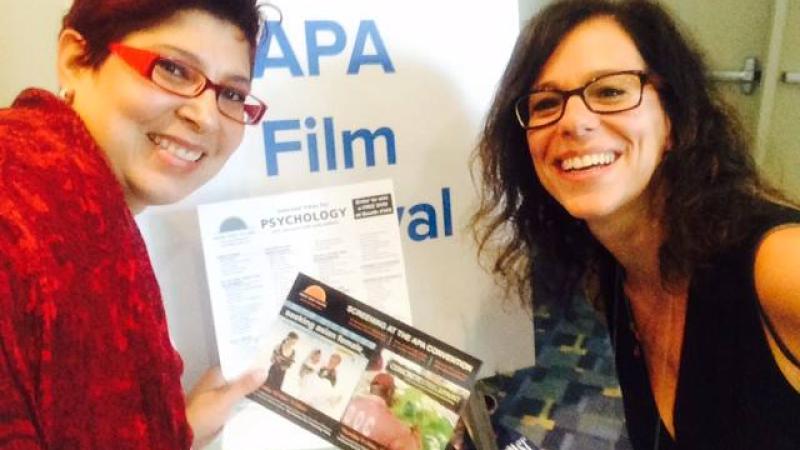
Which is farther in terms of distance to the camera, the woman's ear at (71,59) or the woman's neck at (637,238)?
the woman's neck at (637,238)

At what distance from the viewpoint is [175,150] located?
73cm

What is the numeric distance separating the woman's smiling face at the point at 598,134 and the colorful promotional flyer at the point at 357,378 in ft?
0.85

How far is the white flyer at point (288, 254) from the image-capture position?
2.87ft

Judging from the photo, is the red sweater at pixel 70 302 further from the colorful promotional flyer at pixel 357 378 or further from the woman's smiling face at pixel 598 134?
the woman's smiling face at pixel 598 134

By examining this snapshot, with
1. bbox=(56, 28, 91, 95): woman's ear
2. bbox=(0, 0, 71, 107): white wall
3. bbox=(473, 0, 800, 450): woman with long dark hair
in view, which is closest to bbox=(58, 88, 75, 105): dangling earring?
bbox=(56, 28, 91, 95): woman's ear

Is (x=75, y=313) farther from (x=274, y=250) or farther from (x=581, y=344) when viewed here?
(x=581, y=344)

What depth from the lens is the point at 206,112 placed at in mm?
719

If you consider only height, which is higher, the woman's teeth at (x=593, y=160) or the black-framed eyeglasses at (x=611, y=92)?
the black-framed eyeglasses at (x=611, y=92)

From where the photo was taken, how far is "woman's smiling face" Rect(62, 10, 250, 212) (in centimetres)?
68

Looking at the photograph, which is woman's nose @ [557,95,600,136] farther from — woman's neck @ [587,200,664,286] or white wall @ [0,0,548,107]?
white wall @ [0,0,548,107]

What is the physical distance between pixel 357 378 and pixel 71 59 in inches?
19.4

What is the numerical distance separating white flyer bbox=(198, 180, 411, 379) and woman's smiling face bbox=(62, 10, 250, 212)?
0.12 metres

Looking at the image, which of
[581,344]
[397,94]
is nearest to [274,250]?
[397,94]

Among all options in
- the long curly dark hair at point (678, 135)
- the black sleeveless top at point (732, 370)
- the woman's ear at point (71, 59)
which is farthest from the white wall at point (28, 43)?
the black sleeveless top at point (732, 370)
